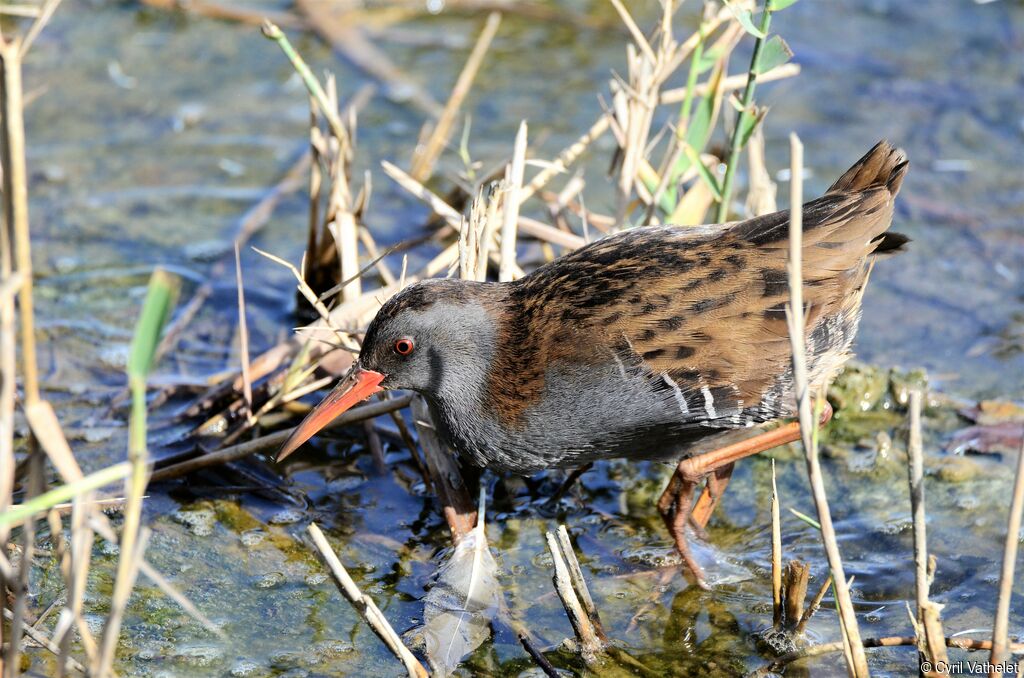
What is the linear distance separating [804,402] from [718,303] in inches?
34.8

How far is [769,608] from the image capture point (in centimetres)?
350

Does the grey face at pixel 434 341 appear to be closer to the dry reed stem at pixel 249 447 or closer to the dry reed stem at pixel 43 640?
the dry reed stem at pixel 249 447

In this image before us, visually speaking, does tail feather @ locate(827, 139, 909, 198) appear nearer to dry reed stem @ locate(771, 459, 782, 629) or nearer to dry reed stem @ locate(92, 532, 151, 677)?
dry reed stem @ locate(771, 459, 782, 629)

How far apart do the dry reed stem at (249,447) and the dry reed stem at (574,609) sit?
965 millimetres

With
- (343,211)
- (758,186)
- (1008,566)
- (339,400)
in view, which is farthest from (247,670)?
(758,186)

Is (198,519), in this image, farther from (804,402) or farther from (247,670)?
(804,402)

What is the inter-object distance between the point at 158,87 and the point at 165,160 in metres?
0.73

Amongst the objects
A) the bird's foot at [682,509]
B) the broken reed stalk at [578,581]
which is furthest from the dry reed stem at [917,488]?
the bird's foot at [682,509]

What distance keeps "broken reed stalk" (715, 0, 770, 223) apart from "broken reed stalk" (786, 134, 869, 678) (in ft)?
3.71

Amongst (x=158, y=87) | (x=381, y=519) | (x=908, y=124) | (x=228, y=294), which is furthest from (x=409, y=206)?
(x=908, y=124)

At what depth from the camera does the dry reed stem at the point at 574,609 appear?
2934mm

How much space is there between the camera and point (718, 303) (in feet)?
10.9

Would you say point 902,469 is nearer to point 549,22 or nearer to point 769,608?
point 769,608

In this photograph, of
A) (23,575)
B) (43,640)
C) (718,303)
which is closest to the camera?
(23,575)
